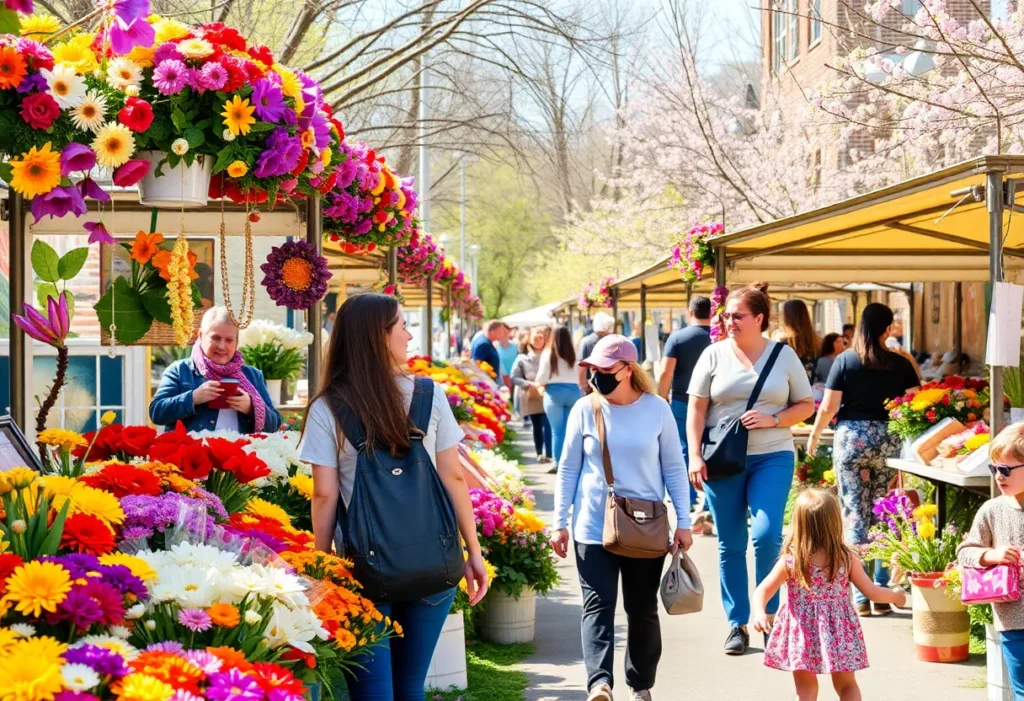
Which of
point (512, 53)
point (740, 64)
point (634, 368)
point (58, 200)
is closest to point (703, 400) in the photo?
point (634, 368)

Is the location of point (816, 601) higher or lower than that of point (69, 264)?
lower

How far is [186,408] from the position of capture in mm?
6074

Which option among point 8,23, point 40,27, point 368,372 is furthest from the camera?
point 40,27

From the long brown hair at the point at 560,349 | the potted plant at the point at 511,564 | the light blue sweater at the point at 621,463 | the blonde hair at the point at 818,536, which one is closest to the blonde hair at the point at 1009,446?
the blonde hair at the point at 818,536

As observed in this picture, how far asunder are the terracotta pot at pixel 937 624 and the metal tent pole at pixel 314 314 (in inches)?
122

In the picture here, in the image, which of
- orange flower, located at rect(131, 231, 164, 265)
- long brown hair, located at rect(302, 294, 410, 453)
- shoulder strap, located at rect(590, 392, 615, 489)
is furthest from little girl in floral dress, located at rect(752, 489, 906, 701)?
orange flower, located at rect(131, 231, 164, 265)

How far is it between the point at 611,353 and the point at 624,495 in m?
0.58

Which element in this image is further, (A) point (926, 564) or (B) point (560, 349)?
(B) point (560, 349)

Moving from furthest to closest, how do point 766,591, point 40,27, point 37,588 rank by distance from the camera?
1. point 766,591
2. point 40,27
3. point 37,588

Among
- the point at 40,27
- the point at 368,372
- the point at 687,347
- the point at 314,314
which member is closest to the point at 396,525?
the point at 368,372

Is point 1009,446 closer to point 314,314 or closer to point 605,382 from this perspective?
point 605,382

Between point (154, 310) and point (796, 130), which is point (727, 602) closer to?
point (154, 310)

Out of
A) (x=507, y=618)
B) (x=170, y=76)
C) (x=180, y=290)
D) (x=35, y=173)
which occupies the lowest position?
(x=507, y=618)

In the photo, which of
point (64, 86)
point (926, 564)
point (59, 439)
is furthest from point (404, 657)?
point (926, 564)
